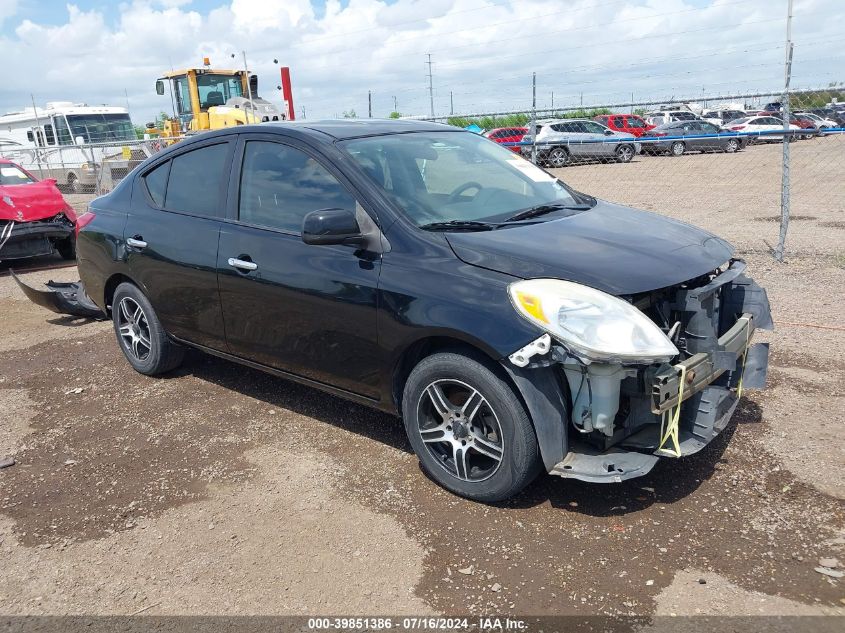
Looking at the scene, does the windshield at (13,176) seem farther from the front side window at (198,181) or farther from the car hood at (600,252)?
the car hood at (600,252)

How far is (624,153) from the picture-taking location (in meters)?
25.4

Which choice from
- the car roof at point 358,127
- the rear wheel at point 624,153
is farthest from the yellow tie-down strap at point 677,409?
the rear wheel at point 624,153

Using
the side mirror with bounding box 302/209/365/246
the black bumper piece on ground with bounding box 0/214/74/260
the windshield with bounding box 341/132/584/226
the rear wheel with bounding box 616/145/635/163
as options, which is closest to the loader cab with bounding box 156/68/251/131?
the black bumper piece on ground with bounding box 0/214/74/260

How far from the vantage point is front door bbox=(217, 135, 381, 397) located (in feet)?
12.2

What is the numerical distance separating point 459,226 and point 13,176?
9685 mm

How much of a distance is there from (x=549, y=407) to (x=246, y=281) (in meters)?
2.01

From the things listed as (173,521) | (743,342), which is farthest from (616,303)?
(173,521)

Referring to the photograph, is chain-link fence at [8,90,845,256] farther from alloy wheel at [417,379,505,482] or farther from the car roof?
alloy wheel at [417,379,505,482]

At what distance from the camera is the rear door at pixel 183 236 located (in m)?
4.49

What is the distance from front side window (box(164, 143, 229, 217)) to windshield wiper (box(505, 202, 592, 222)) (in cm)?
183

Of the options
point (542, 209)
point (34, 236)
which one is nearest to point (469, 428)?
point (542, 209)

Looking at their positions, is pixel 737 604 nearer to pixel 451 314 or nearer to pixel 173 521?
pixel 451 314

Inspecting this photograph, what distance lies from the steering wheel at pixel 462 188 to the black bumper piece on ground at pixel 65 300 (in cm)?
424

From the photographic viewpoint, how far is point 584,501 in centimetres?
348
